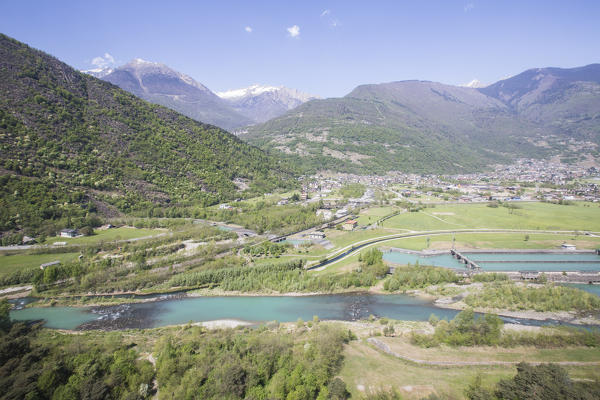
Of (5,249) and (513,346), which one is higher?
(5,249)

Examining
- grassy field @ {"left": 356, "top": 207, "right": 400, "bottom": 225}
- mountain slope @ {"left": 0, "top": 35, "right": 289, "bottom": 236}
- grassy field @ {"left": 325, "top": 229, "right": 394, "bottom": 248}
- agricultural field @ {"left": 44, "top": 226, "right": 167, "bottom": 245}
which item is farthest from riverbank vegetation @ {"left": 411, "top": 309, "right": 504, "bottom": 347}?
mountain slope @ {"left": 0, "top": 35, "right": 289, "bottom": 236}

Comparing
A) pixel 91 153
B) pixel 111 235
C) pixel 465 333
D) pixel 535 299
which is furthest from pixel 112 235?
pixel 535 299

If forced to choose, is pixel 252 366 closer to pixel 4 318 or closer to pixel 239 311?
pixel 239 311

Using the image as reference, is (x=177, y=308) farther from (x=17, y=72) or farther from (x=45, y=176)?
(x=17, y=72)

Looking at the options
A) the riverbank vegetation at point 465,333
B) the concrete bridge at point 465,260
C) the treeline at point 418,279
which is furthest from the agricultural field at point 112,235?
the concrete bridge at point 465,260

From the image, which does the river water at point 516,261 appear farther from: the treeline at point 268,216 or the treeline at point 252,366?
the treeline at point 252,366

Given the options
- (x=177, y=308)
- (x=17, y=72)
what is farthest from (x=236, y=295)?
(x=17, y=72)
